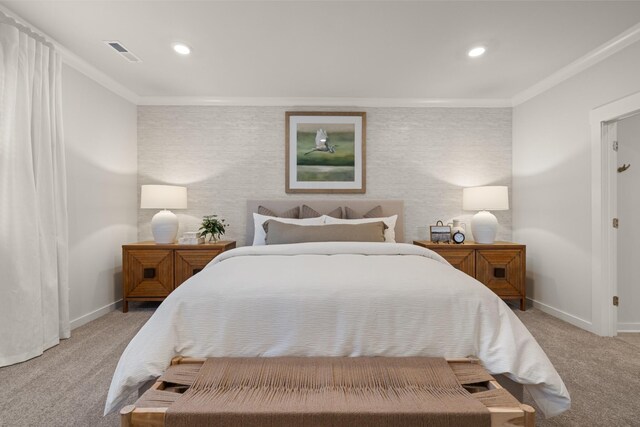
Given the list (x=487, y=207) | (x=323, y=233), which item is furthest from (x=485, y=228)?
(x=323, y=233)

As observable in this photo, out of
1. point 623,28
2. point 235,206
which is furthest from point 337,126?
point 623,28

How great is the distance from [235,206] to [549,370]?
11.1 feet

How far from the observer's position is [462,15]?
2326 mm

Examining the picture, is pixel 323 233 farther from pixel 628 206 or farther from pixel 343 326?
pixel 628 206

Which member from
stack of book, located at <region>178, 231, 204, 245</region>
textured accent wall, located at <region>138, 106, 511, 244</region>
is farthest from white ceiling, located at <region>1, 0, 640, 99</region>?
stack of book, located at <region>178, 231, 204, 245</region>

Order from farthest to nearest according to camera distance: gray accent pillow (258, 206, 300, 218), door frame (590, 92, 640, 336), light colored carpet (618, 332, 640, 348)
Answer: gray accent pillow (258, 206, 300, 218)
door frame (590, 92, 640, 336)
light colored carpet (618, 332, 640, 348)

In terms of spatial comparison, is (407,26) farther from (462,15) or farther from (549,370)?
(549,370)

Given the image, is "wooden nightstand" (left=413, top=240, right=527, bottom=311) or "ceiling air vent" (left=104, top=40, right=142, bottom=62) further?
"wooden nightstand" (left=413, top=240, right=527, bottom=311)

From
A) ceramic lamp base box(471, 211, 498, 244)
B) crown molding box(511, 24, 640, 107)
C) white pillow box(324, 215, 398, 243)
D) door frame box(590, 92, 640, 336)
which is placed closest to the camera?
crown molding box(511, 24, 640, 107)

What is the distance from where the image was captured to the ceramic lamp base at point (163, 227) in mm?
3562

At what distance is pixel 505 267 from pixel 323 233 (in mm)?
2051

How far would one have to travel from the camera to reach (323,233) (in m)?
2.99

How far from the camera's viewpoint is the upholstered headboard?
12.9 ft

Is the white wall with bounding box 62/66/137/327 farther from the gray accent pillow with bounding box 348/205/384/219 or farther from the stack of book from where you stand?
the gray accent pillow with bounding box 348/205/384/219
